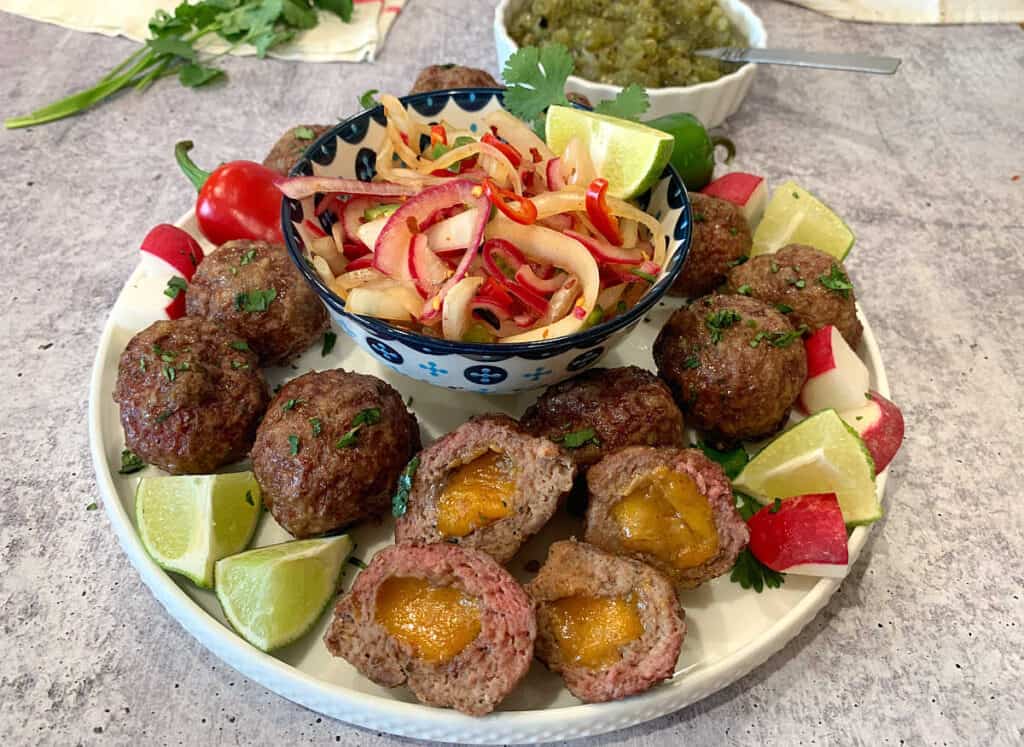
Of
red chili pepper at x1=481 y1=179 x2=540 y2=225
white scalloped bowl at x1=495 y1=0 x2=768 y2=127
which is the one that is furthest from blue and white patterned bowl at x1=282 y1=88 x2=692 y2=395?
white scalloped bowl at x1=495 y1=0 x2=768 y2=127

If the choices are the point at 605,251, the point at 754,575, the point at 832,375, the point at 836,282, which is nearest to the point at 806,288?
the point at 836,282

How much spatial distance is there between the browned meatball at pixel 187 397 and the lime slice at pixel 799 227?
2123 millimetres

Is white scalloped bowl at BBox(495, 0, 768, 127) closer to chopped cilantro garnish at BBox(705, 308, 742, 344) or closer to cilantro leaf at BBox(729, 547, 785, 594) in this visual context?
chopped cilantro garnish at BBox(705, 308, 742, 344)

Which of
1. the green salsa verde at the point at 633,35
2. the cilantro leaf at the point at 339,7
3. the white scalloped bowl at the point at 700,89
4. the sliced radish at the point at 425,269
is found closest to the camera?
the sliced radish at the point at 425,269

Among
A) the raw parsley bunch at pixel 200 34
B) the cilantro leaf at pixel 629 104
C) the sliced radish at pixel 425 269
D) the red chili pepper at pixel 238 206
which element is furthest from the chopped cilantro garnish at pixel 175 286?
the raw parsley bunch at pixel 200 34

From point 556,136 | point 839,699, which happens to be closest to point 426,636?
point 839,699

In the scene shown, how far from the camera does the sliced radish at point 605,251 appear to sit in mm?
2625

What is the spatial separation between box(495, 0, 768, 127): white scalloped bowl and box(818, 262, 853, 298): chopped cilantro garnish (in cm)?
167

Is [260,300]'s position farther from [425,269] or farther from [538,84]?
[538,84]

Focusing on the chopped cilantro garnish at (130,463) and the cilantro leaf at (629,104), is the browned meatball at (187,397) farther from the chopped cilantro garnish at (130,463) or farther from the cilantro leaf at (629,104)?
the cilantro leaf at (629,104)

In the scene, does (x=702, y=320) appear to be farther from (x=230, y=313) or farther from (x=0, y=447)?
(x=0, y=447)

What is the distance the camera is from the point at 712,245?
10.5 feet

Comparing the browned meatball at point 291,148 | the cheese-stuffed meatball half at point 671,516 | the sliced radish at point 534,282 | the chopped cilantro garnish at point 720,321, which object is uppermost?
the sliced radish at point 534,282

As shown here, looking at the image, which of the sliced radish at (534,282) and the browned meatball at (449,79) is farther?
the browned meatball at (449,79)
